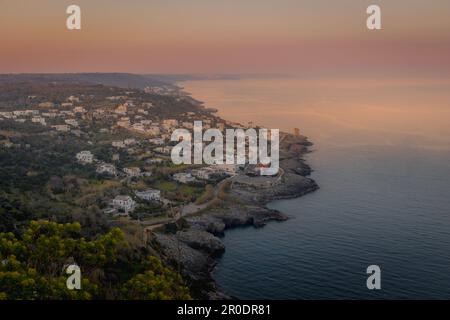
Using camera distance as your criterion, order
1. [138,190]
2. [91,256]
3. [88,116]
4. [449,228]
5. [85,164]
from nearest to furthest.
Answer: [91,256] < [449,228] < [138,190] < [85,164] < [88,116]

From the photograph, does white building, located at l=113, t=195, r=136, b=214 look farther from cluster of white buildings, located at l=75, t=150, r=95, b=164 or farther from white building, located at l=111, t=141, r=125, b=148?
white building, located at l=111, t=141, r=125, b=148

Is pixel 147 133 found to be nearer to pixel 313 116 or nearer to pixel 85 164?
pixel 85 164

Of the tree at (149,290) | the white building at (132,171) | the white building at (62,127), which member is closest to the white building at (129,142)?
the white building at (62,127)

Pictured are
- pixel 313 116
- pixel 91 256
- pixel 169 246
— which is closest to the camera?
pixel 91 256

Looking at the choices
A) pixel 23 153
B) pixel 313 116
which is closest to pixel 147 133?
pixel 23 153

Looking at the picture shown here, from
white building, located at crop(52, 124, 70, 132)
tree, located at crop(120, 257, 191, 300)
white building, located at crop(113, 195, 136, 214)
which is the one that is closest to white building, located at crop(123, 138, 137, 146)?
white building, located at crop(52, 124, 70, 132)

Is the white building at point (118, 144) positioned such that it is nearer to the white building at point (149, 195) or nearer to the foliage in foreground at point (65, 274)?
the white building at point (149, 195)
